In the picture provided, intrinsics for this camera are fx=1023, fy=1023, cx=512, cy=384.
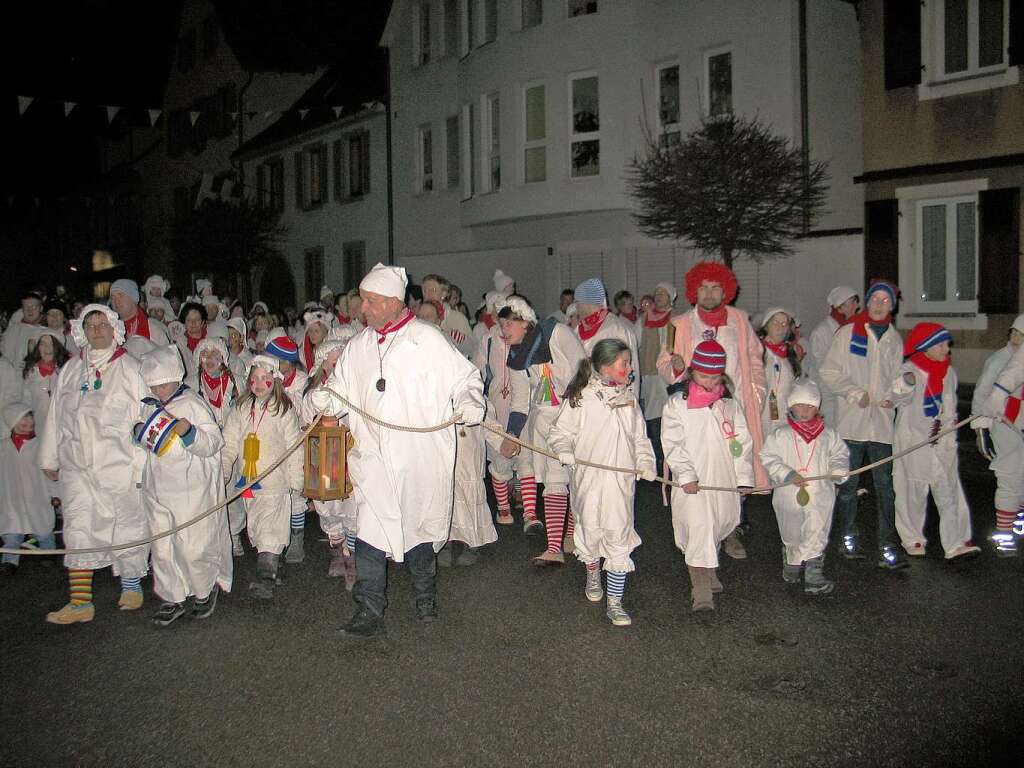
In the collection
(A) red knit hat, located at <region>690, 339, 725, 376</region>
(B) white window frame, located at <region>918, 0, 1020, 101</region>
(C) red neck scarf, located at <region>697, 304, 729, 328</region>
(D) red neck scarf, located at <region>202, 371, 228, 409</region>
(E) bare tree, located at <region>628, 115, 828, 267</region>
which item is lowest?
(D) red neck scarf, located at <region>202, 371, 228, 409</region>

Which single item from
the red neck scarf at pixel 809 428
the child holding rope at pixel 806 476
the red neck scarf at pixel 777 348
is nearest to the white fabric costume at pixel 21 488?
the child holding rope at pixel 806 476

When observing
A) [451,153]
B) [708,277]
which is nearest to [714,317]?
[708,277]

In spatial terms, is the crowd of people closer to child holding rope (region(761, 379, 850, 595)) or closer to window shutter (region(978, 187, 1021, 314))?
child holding rope (region(761, 379, 850, 595))

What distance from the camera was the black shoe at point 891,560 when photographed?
728 centimetres

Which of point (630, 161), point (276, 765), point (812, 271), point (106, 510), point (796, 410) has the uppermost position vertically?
point (630, 161)

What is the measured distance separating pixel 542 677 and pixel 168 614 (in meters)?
2.48

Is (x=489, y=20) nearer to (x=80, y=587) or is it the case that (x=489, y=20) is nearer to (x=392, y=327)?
(x=392, y=327)

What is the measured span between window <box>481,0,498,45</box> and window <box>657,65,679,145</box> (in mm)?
4791

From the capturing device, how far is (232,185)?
3784 cm

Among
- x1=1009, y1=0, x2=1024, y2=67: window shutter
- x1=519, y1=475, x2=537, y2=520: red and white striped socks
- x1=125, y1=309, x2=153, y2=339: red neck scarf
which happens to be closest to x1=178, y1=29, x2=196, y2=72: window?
x1=1009, y1=0, x2=1024, y2=67: window shutter

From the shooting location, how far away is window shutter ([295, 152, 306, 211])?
33.7m

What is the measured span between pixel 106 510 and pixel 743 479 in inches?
162

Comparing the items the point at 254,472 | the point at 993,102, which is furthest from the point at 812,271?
the point at 254,472

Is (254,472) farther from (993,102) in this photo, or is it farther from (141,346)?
(993,102)
